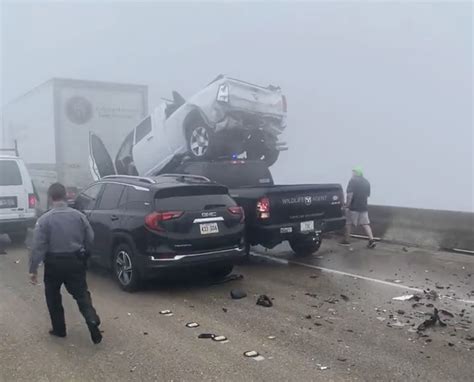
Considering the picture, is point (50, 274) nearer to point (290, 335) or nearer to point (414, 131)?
point (290, 335)

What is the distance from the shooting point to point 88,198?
7738mm

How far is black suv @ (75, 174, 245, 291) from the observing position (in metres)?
6.16

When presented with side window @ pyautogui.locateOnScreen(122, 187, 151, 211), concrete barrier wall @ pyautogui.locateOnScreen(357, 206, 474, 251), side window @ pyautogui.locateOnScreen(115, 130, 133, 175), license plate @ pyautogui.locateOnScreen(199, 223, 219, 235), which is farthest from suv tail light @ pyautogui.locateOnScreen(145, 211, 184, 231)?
side window @ pyautogui.locateOnScreen(115, 130, 133, 175)

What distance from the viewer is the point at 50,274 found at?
15.2 feet

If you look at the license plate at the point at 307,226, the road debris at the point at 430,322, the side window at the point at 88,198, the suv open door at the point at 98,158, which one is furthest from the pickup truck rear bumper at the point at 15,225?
the road debris at the point at 430,322

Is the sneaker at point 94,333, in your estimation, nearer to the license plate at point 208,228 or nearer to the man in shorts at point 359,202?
the license plate at point 208,228

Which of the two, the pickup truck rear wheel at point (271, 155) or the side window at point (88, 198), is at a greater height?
the pickup truck rear wheel at point (271, 155)

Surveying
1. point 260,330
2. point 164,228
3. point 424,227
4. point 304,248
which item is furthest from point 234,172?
point 260,330

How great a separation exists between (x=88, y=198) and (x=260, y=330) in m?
4.00

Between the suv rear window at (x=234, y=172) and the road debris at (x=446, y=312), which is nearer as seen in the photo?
the road debris at (x=446, y=312)

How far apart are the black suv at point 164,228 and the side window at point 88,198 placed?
430 millimetres

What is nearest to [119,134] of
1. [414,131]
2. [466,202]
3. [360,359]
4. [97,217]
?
[97,217]

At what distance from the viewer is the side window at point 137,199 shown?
6.38m

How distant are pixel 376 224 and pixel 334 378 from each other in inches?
300
